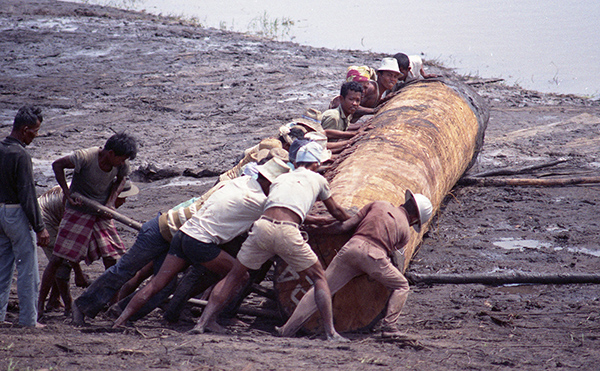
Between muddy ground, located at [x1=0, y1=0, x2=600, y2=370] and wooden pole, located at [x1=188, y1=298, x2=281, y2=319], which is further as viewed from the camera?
wooden pole, located at [x1=188, y1=298, x2=281, y2=319]

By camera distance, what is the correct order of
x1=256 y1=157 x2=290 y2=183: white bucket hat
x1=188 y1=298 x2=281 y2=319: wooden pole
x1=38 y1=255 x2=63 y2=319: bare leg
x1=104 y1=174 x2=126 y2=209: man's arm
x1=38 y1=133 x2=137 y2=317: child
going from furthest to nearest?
x1=104 y1=174 x2=126 y2=209: man's arm, x1=38 y1=255 x2=63 y2=319: bare leg, x1=38 y1=133 x2=137 y2=317: child, x1=188 y1=298 x2=281 y2=319: wooden pole, x1=256 y1=157 x2=290 y2=183: white bucket hat

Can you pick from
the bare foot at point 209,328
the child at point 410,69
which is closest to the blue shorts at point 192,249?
the bare foot at point 209,328

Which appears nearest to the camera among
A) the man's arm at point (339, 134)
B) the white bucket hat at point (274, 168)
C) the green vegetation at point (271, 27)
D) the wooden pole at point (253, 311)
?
the white bucket hat at point (274, 168)

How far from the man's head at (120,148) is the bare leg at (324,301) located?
190 cm

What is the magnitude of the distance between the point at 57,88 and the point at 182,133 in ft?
12.5

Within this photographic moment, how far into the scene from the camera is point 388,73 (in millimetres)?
8508

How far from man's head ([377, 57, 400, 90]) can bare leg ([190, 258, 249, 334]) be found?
4.39 metres

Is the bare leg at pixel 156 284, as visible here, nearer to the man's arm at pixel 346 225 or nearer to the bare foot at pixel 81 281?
the bare foot at pixel 81 281

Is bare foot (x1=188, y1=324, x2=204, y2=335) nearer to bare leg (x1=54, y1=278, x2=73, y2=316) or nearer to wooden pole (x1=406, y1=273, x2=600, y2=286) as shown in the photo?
bare leg (x1=54, y1=278, x2=73, y2=316)

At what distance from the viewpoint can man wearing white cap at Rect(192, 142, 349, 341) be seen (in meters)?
4.76

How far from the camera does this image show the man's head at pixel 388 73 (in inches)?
332

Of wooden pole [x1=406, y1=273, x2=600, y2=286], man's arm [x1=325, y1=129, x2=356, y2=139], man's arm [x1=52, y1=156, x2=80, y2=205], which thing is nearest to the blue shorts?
man's arm [x1=52, y1=156, x2=80, y2=205]

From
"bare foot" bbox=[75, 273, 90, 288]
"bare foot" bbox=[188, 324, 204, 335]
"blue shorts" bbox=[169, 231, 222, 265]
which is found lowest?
"bare foot" bbox=[75, 273, 90, 288]

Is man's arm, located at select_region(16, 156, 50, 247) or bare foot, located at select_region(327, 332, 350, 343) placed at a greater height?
man's arm, located at select_region(16, 156, 50, 247)
